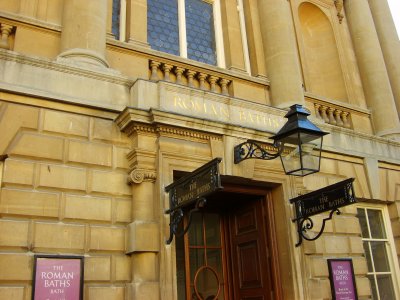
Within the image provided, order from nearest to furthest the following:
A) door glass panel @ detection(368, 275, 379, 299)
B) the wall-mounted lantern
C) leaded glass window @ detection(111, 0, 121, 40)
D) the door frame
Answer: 1. the wall-mounted lantern
2. the door frame
3. leaded glass window @ detection(111, 0, 121, 40)
4. door glass panel @ detection(368, 275, 379, 299)

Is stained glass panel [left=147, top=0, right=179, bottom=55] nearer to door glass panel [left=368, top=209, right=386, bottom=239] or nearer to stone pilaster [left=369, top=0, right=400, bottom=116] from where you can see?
door glass panel [left=368, top=209, right=386, bottom=239]

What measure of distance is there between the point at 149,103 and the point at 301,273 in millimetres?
3395

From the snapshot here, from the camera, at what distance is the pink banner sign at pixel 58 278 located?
17.3ft

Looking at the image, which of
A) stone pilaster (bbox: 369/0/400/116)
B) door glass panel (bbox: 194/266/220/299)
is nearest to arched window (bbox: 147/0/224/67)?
door glass panel (bbox: 194/266/220/299)

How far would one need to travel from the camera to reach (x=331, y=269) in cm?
773

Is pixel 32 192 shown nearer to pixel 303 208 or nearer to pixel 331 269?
pixel 303 208

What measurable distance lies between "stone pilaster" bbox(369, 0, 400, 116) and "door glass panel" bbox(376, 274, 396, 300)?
423cm

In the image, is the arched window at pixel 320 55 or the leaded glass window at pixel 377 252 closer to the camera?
the leaded glass window at pixel 377 252

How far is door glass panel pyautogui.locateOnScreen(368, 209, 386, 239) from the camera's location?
9.37m

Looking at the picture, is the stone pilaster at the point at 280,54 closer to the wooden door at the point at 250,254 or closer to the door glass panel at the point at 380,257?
the wooden door at the point at 250,254

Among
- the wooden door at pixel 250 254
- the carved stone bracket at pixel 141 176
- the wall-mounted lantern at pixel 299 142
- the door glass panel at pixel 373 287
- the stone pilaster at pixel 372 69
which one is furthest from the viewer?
the stone pilaster at pixel 372 69

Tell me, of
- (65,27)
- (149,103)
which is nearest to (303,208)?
(149,103)

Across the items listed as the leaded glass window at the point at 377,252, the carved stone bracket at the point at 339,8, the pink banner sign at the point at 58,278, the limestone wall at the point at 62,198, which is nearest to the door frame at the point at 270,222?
the limestone wall at the point at 62,198

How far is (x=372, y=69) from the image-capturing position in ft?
36.9
